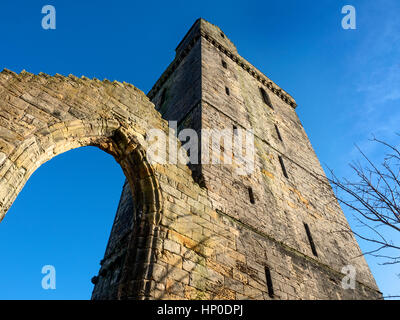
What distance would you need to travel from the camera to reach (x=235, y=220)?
525 centimetres

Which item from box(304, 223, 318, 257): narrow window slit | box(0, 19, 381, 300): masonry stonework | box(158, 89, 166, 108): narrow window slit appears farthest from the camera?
box(158, 89, 166, 108): narrow window slit

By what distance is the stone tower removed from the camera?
156 inches

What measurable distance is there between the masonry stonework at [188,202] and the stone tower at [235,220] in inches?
1.0

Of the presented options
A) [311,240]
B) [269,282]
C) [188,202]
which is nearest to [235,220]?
[188,202]

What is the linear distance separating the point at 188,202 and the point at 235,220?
1.11m

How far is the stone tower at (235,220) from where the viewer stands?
3.97 metres

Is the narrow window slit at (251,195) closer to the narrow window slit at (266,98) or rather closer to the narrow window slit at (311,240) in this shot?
the narrow window slit at (311,240)

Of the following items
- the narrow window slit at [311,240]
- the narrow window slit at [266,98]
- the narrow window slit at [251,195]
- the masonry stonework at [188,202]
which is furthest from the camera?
the narrow window slit at [266,98]

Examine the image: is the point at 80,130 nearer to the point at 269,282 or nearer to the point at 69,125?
the point at 69,125

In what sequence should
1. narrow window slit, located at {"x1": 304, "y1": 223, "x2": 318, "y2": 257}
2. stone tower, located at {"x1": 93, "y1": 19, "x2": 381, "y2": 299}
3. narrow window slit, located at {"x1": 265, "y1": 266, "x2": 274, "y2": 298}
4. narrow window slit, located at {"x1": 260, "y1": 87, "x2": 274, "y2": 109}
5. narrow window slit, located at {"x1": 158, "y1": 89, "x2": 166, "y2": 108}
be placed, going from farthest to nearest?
narrow window slit, located at {"x1": 260, "y1": 87, "x2": 274, "y2": 109} → narrow window slit, located at {"x1": 158, "y1": 89, "x2": 166, "y2": 108} → narrow window slit, located at {"x1": 304, "y1": 223, "x2": 318, "y2": 257} → narrow window slit, located at {"x1": 265, "y1": 266, "x2": 274, "y2": 298} → stone tower, located at {"x1": 93, "y1": 19, "x2": 381, "y2": 299}

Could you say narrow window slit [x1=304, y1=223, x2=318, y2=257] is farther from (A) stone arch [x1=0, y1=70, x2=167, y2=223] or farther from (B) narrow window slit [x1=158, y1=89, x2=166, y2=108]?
(B) narrow window slit [x1=158, y1=89, x2=166, y2=108]

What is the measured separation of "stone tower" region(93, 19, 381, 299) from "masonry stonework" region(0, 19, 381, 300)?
A: 0.08 feet

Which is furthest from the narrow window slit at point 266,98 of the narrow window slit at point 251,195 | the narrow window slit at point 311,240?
the narrow window slit at point 251,195

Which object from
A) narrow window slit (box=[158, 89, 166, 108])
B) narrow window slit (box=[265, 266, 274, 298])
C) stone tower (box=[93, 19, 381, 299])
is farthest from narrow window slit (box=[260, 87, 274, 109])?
narrow window slit (box=[265, 266, 274, 298])
